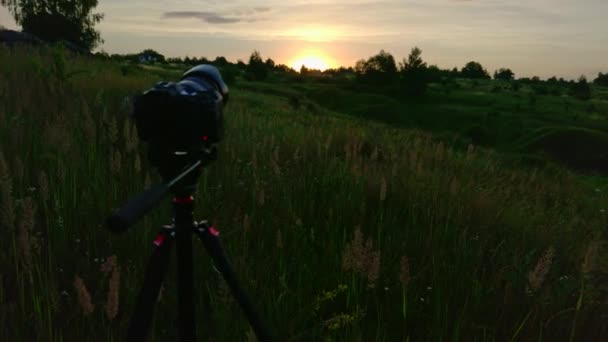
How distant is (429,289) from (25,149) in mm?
3865

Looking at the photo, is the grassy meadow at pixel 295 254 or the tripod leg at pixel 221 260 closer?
the tripod leg at pixel 221 260

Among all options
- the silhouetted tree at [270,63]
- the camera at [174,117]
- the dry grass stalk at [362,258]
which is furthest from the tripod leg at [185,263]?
the silhouetted tree at [270,63]

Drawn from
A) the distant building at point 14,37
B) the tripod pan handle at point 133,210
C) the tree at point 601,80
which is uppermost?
the tree at point 601,80

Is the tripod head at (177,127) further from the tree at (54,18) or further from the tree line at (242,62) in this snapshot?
the tree at (54,18)

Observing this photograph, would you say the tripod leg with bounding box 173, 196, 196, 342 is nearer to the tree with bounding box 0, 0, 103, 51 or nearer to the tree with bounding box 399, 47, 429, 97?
the tree with bounding box 0, 0, 103, 51

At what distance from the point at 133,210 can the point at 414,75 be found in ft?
380

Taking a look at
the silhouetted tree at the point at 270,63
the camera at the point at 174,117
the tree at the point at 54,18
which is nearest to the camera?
the camera at the point at 174,117

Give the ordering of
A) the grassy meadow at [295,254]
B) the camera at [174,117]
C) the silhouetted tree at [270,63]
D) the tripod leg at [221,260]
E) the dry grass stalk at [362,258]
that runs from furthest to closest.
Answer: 1. the silhouetted tree at [270,63]
2. the grassy meadow at [295,254]
3. the dry grass stalk at [362,258]
4. the tripod leg at [221,260]
5. the camera at [174,117]

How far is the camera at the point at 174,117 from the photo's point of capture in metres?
1.30

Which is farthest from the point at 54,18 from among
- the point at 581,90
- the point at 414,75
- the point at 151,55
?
the point at 581,90

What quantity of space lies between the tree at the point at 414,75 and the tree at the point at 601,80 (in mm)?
97451

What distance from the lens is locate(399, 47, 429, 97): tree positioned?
109 m

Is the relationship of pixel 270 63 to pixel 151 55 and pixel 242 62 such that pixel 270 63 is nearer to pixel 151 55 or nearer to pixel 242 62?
pixel 242 62

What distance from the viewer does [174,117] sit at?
131 centimetres
